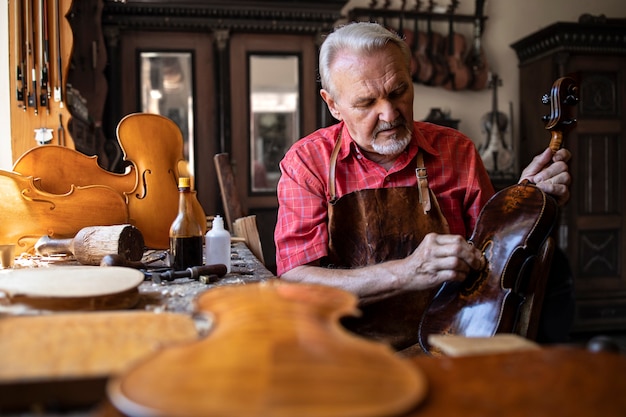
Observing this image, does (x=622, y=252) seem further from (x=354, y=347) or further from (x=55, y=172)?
(x=354, y=347)

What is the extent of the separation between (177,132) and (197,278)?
3.37ft

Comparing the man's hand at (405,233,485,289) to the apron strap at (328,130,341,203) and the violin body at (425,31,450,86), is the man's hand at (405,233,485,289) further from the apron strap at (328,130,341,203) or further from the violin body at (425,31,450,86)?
the violin body at (425,31,450,86)

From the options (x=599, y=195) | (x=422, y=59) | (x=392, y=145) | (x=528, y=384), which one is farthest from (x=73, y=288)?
(x=599, y=195)

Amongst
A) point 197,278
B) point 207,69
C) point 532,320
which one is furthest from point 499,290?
point 207,69

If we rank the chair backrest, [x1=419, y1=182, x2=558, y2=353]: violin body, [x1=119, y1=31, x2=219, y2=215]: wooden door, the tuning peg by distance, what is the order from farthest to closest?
[x1=119, y1=31, x2=219, y2=215]: wooden door < the chair backrest < the tuning peg < [x1=419, y1=182, x2=558, y2=353]: violin body

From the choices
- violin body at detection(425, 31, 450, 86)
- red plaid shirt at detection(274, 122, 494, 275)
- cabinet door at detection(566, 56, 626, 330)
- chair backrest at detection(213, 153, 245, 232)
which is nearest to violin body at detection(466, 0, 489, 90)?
violin body at detection(425, 31, 450, 86)

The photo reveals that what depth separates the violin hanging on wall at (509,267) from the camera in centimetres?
163

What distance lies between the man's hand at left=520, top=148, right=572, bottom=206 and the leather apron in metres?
0.37

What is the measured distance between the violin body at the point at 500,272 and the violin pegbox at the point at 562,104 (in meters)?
0.22

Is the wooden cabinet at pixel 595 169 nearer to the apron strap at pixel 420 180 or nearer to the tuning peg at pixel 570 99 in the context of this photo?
the apron strap at pixel 420 180

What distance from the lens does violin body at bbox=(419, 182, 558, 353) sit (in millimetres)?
1625

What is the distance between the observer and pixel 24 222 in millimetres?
2016

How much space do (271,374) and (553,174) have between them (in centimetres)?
152

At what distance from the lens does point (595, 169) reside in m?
5.46
